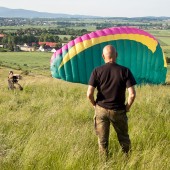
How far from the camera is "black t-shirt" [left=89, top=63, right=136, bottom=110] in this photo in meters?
4.31

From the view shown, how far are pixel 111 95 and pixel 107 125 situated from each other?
0.41 meters

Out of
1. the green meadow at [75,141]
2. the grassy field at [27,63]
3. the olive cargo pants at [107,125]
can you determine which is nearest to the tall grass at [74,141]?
the green meadow at [75,141]

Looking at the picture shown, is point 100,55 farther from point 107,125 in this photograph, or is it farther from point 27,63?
point 27,63

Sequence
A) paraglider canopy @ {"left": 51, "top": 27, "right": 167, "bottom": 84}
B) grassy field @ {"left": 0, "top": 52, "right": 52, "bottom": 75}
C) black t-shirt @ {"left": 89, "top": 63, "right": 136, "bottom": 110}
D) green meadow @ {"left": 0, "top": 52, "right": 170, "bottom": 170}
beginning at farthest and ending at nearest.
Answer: grassy field @ {"left": 0, "top": 52, "right": 52, "bottom": 75}
paraglider canopy @ {"left": 51, "top": 27, "right": 167, "bottom": 84}
black t-shirt @ {"left": 89, "top": 63, "right": 136, "bottom": 110}
green meadow @ {"left": 0, "top": 52, "right": 170, "bottom": 170}

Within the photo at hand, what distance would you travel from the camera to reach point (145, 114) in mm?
6383

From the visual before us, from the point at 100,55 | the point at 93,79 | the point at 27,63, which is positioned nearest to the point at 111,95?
the point at 93,79

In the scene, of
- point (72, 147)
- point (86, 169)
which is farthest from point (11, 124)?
point (86, 169)

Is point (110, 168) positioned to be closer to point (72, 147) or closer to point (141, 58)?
point (72, 147)

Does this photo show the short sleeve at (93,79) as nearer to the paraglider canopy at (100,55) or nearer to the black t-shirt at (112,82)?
the black t-shirt at (112,82)

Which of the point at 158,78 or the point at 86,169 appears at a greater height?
the point at 86,169

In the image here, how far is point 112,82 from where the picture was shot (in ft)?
14.3

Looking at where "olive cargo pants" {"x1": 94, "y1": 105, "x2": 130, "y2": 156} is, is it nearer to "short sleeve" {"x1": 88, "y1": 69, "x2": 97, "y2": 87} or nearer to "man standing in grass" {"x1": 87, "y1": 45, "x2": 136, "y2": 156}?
"man standing in grass" {"x1": 87, "y1": 45, "x2": 136, "y2": 156}

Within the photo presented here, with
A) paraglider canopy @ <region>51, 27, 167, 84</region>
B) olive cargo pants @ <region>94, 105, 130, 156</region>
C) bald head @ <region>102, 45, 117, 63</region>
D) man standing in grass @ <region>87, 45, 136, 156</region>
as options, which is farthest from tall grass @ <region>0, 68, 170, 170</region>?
paraglider canopy @ <region>51, 27, 167, 84</region>

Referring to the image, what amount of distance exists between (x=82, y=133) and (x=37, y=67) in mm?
75100
